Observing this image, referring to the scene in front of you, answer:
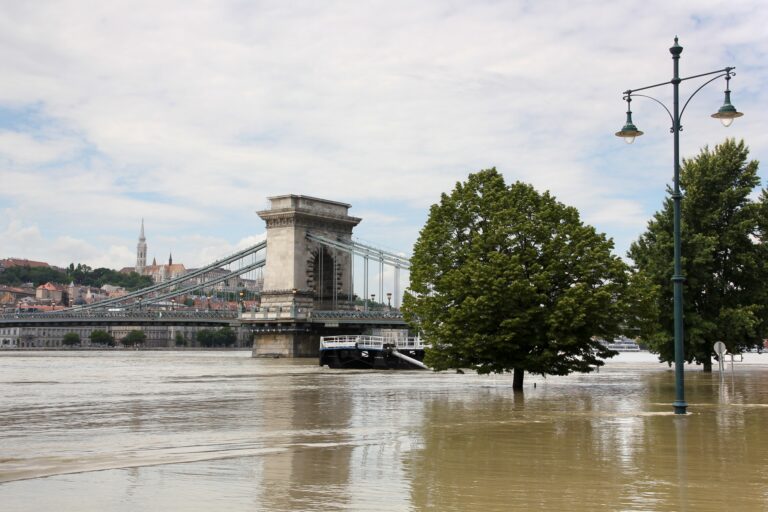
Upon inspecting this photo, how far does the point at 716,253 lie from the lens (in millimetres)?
49906

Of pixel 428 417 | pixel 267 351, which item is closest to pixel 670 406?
pixel 428 417

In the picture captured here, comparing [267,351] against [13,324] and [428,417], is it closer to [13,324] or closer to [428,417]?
[13,324]

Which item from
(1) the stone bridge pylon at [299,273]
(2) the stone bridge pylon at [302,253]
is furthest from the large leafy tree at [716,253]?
(2) the stone bridge pylon at [302,253]

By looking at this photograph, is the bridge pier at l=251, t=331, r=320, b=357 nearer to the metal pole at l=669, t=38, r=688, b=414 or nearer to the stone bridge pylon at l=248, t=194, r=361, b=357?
the stone bridge pylon at l=248, t=194, r=361, b=357

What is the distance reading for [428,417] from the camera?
2548 cm

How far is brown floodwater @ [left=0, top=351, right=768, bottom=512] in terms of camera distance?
12.1 meters

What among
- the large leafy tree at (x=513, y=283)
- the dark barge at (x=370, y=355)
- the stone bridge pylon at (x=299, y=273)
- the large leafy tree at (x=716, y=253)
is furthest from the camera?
the stone bridge pylon at (x=299, y=273)

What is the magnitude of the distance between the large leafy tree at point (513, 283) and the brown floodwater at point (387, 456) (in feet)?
10.9

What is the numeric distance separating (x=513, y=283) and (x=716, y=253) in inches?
842

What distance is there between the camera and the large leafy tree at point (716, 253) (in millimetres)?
47562

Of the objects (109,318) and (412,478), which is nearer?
(412,478)

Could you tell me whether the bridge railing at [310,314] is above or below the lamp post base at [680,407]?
above

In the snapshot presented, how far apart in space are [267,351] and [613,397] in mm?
85326

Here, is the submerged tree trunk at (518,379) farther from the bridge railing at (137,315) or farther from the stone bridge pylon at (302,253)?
the bridge railing at (137,315)
